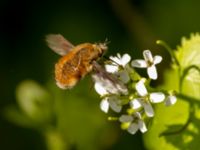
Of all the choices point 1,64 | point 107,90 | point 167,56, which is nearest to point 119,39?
point 167,56

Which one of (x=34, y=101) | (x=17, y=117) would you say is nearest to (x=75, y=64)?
(x=34, y=101)

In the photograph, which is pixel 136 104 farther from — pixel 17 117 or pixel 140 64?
pixel 17 117

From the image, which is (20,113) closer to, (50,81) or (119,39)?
(50,81)

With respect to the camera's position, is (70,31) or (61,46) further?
(70,31)

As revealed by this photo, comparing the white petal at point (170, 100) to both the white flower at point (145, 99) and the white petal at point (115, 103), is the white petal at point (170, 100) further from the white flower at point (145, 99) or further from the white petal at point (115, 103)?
the white petal at point (115, 103)

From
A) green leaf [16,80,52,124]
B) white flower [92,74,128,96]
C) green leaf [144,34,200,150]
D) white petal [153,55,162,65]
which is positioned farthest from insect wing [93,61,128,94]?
green leaf [16,80,52,124]

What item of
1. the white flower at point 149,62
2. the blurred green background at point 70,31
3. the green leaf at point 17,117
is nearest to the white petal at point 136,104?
the white flower at point 149,62

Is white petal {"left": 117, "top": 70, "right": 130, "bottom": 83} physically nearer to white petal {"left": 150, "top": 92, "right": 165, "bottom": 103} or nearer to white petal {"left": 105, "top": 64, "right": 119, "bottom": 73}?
white petal {"left": 105, "top": 64, "right": 119, "bottom": 73}
